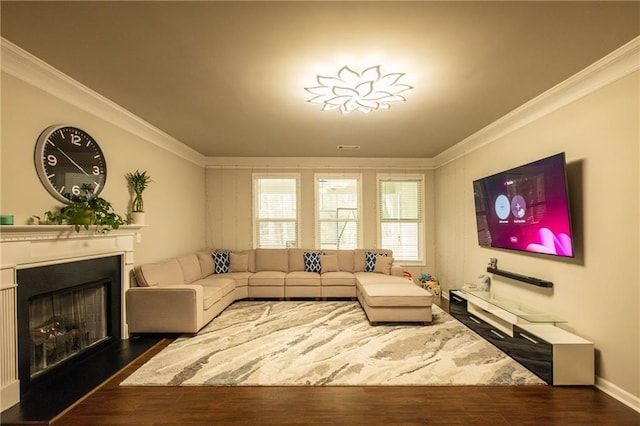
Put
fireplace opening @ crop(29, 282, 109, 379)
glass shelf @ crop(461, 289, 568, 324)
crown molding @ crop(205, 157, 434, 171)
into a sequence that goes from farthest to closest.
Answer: crown molding @ crop(205, 157, 434, 171) → glass shelf @ crop(461, 289, 568, 324) → fireplace opening @ crop(29, 282, 109, 379)

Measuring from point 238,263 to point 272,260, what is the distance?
2.08 feet

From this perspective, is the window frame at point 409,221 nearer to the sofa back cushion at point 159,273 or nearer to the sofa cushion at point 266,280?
the sofa cushion at point 266,280

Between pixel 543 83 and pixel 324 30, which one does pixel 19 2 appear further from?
pixel 543 83

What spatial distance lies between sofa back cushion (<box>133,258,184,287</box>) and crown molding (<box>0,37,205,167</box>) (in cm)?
172

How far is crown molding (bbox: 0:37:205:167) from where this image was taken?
232 centimetres

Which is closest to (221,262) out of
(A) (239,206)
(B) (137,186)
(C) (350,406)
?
(A) (239,206)

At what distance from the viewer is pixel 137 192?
3.83m

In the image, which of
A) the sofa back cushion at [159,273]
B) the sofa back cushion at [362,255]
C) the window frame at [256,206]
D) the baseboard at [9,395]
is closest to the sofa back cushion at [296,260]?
the window frame at [256,206]

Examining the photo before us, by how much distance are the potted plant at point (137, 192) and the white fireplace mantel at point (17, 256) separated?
0.65m

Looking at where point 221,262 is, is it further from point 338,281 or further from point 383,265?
point 383,265

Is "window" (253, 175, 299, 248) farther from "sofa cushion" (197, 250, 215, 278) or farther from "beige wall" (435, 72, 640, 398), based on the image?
"beige wall" (435, 72, 640, 398)

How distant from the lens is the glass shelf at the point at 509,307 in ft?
9.75

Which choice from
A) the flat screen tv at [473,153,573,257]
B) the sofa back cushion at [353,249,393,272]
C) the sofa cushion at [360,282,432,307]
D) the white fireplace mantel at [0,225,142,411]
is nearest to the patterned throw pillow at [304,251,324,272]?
the sofa back cushion at [353,249,393,272]

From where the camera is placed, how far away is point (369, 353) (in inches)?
124
